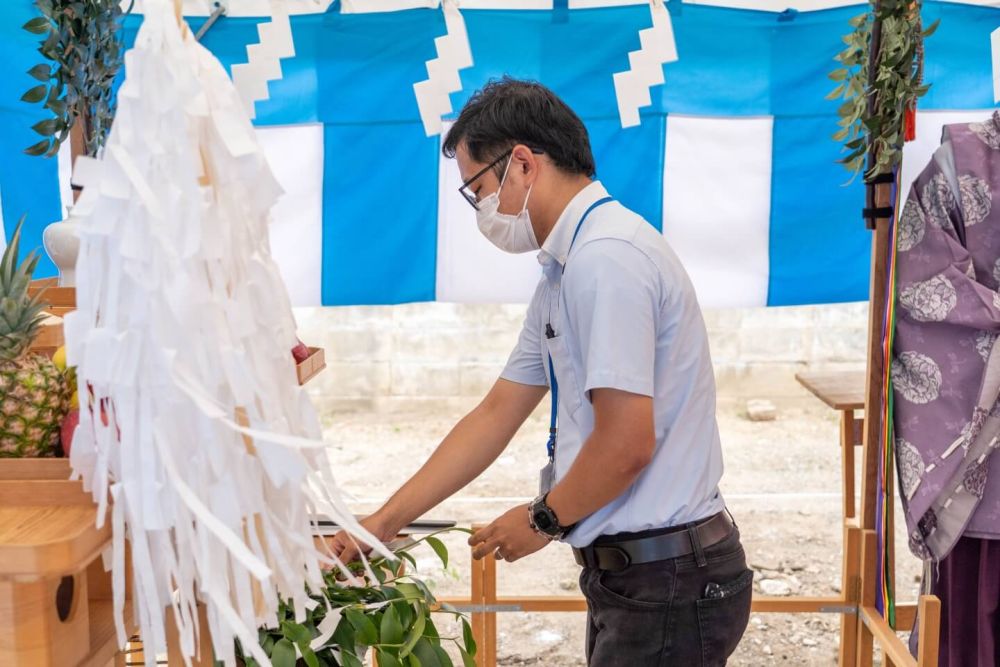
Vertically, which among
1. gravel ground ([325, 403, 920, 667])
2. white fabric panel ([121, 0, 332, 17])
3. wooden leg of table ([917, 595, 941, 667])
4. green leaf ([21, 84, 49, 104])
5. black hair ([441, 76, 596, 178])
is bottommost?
gravel ground ([325, 403, 920, 667])

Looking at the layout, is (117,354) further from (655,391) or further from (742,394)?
(742,394)

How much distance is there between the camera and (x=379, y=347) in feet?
21.5

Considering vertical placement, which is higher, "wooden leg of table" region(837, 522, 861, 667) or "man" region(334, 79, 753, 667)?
"man" region(334, 79, 753, 667)

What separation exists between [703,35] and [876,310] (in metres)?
1.09

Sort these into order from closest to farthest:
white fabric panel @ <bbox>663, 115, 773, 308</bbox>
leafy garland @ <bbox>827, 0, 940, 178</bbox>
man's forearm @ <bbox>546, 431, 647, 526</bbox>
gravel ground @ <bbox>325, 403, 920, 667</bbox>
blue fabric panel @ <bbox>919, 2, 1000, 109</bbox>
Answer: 1. man's forearm @ <bbox>546, 431, 647, 526</bbox>
2. leafy garland @ <bbox>827, 0, 940, 178</bbox>
3. blue fabric panel @ <bbox>919, 2, 1000, 109</bbox>
4. white fabric panel @ <bbox>663, 115, 773, 308</bbox>
5. gravel ground @ <bbox>325, 403, 920, 667</bbox>

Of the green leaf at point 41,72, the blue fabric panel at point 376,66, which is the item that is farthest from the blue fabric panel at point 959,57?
the green leaf at point 41,72

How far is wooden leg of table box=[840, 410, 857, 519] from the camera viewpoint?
2.52m

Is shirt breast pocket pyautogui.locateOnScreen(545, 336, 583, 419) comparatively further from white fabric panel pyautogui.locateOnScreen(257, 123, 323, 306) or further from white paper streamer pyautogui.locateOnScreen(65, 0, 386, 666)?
white fabric panel pyautogui.locateOnScreen(257, 123, 323, 306)

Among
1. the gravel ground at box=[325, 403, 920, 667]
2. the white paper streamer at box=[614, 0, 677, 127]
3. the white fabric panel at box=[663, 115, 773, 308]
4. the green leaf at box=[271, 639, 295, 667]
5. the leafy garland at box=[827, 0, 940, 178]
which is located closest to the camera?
the green leaf at box=[271, 639, 295, 667]

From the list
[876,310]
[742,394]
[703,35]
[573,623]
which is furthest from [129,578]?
[742,394]

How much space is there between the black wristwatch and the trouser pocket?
0.86 feet

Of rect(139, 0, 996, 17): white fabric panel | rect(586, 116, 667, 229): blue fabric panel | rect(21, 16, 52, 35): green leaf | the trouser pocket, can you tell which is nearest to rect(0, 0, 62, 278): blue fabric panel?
rect(139, 0, 996, 17): white fabric panel

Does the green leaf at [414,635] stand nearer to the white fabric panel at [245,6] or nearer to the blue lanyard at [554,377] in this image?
the blue lanyard at [554,377]

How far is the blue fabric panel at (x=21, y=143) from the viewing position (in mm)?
2500
